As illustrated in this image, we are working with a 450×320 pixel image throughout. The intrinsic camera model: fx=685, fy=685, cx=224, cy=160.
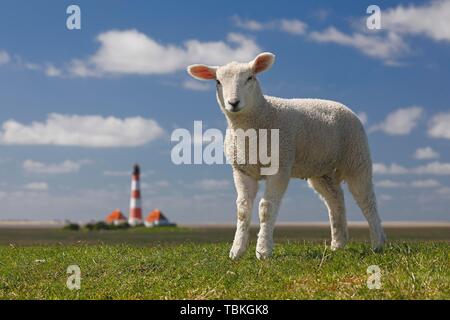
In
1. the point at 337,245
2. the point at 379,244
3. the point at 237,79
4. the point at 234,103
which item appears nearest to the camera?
the point at 234,103

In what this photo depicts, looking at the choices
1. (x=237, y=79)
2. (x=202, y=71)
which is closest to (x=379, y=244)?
(x=237, y=79)

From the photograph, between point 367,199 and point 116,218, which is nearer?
point 367,199

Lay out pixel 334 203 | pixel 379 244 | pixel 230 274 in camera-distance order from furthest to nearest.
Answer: pixel 334 203
pixel 379 244
pixel 230 274

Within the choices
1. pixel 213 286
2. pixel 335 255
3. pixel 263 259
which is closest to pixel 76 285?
pixel 213 286

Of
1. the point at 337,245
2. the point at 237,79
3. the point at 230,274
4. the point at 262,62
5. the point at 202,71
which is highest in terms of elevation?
the point at 262,62

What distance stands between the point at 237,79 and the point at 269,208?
7.39ft

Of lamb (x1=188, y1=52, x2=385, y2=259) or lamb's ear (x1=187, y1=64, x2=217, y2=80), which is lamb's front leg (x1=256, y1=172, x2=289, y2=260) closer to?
lamb (x1=188, y1=52, x2=385, y2=259)

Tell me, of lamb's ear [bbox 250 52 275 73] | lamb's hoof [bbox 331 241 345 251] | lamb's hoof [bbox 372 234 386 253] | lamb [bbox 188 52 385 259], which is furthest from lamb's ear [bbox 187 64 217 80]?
lamb's hoof [bbox 372 234 386 253]

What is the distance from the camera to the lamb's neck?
1188 centimetres

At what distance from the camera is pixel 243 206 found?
1205cm

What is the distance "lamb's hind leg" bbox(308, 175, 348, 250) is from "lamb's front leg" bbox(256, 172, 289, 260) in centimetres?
194

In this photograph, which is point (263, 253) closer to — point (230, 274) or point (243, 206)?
point (243, 206)

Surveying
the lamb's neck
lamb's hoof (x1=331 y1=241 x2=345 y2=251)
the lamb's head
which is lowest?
lamb's hoof (x1=331 y1=241 x2=345 y2=251)

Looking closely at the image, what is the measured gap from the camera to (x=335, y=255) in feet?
39.4
